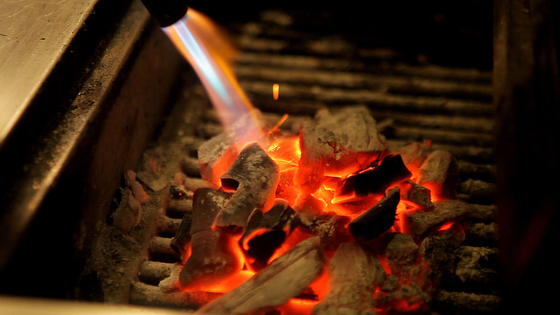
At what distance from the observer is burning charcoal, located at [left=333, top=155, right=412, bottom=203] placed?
128 cm

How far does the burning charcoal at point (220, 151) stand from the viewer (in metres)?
1.39

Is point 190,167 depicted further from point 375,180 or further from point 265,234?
point 375,180

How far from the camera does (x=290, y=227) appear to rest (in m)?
1.16

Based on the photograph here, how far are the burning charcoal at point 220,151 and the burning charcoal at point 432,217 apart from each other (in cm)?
63

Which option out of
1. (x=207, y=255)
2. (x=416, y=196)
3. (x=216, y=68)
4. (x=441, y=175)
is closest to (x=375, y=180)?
(x=416, y=196)

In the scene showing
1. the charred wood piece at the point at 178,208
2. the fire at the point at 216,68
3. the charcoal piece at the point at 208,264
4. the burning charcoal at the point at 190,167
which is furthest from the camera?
the fire at the point at 216,68

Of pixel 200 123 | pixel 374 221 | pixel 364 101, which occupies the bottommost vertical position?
pixel 374 221

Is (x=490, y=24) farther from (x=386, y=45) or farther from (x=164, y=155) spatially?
(x=164, y=155)

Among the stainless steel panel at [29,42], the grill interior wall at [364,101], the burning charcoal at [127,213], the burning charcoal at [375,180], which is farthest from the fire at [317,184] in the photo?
the stainless steel panel at [29,42]

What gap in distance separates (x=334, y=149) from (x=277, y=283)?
0.53 m

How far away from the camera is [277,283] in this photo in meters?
1.07

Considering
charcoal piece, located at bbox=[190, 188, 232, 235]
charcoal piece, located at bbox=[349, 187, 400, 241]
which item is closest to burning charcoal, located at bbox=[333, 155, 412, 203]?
charcoal piece, located at bbox=[349, 187, 400, 241]

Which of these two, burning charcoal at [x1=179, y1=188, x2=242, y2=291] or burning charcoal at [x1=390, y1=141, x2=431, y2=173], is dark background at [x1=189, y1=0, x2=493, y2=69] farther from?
burning charcoal at [x1=179, y1=188, x2=242, y2=291]

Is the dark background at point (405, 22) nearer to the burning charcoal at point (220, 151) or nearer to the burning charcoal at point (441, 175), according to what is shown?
the burning charcoal at point (441, 175)
